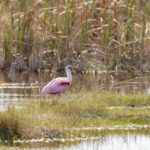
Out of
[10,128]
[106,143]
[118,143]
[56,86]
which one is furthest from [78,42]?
[10,128]

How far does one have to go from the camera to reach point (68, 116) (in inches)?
394

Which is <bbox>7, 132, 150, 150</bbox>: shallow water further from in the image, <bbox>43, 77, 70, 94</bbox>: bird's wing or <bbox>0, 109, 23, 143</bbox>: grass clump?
<bbox>43, 77, 70, 94</bbox>: bird's wing

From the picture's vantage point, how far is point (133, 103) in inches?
459

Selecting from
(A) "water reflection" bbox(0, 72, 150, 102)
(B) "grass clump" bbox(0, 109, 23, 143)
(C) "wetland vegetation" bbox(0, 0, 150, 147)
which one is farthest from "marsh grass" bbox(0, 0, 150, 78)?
(B) "grass clump" bbox(0, 109, 23, 143)

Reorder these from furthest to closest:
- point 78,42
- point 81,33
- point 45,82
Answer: point 78,42 → point 81,33 → point 45,82

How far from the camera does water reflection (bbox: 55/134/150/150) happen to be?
27.7 ft

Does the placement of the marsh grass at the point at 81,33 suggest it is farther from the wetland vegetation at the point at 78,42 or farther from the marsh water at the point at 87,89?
the marsh water at the point at 87,89

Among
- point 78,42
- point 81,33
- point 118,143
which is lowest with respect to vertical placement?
point 118,143

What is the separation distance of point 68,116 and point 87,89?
4393mm

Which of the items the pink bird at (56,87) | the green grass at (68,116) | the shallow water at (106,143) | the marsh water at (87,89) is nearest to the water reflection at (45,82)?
the marsh water at (87,89)

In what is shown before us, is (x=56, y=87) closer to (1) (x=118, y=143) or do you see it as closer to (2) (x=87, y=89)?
(2) (x=87, y=89)

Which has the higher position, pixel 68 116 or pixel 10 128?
pixel 10 128

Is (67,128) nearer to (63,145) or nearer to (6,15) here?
(63,145)

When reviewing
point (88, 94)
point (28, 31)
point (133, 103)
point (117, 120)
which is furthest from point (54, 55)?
point (117, 120)
